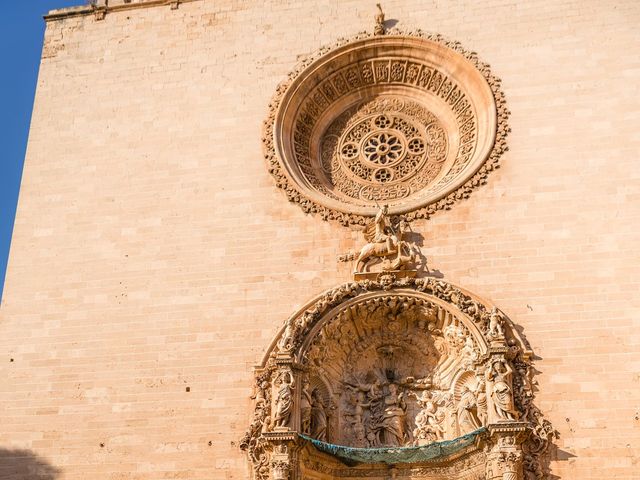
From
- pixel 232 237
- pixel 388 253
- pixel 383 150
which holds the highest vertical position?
pixel 383 150

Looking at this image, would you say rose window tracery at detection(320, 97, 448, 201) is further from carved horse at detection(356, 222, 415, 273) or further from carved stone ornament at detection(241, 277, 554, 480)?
carved stone ornament at detection(241, 277, 554, 480)

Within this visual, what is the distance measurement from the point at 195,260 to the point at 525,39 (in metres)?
5.88

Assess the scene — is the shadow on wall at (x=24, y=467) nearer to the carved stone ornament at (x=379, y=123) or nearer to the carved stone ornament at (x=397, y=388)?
the carved stone ornament at (x=397, y=388)

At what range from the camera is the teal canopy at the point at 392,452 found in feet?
34.4

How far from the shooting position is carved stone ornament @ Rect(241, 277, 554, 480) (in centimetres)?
1025

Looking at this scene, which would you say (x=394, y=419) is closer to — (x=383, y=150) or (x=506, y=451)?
(x=506, y=451)

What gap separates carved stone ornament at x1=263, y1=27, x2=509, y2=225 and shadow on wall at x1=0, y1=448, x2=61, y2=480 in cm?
492

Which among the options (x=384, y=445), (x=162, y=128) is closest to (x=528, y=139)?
(x=384, y=445)

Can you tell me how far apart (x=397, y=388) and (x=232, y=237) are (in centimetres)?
315

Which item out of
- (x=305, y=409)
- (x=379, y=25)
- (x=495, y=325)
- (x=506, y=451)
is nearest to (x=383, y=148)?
(x=379, y=25)

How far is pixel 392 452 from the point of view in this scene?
1062 centimetres

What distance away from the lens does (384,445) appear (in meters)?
11.2

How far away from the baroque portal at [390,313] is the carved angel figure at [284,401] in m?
0.02

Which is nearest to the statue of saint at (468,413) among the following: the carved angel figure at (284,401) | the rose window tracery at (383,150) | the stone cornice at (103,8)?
the carved angel figure at (284,401)
